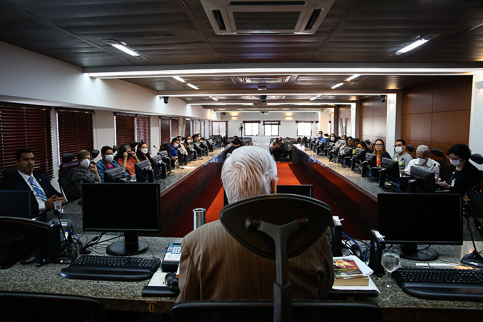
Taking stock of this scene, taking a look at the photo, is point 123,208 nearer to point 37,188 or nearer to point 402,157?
point 37,188

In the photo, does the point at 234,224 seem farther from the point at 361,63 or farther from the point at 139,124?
the point at 139,124

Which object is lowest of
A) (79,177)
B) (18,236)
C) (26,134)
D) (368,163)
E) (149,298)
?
(149,298)

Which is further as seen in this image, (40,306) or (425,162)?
(425,162)

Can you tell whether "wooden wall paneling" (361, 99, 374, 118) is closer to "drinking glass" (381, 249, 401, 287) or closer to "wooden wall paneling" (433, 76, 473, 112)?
"wooden wall paneling" (433, 76, 473, 112)

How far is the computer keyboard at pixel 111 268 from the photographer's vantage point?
1.67 meters

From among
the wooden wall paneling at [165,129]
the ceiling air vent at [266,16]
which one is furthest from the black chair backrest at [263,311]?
the wooden wall paneling at [165,129]

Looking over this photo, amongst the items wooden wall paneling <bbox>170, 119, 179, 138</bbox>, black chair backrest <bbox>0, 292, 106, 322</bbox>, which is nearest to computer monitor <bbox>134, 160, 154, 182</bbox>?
black chair backrest <bbox>0, 292, 106, 322</bbox>

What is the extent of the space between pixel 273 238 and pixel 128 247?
183cm

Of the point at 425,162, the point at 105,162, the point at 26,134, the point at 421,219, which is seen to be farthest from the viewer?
the point at 105,162

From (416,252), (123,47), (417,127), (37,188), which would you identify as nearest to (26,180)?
(37,188)

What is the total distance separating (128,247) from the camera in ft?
6.86

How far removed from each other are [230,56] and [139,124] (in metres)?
5.69

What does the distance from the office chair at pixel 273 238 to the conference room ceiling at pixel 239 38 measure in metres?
2.43

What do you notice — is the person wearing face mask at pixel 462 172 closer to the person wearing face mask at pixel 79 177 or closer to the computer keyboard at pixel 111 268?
the computer keyboard at pixel 111 268
